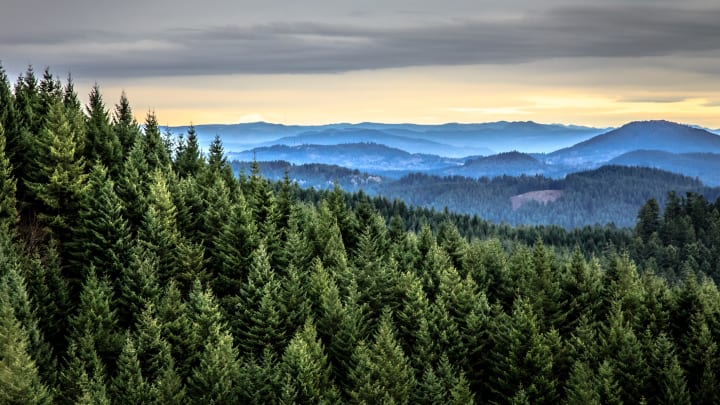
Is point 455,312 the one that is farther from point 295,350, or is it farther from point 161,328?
point 161,328

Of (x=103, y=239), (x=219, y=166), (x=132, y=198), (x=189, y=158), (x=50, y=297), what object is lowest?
(x=50, y=297)

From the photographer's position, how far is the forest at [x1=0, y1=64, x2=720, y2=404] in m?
43.7

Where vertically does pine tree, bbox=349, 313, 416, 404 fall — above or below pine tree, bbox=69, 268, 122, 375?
below

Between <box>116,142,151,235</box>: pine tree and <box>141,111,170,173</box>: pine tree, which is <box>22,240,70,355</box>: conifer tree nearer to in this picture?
<box>116,142,151,235</box>: pine tree

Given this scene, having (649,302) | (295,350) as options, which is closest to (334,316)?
(295,350)

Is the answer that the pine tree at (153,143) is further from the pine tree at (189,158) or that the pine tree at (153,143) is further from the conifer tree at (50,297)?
the conifer tree at (50,297)

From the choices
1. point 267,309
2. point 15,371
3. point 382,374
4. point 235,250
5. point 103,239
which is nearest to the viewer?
point 15,371

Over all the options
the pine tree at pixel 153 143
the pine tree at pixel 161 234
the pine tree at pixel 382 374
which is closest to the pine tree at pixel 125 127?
the pine tree at pixel 153 143

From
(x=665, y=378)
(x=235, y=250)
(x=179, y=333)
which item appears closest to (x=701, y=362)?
(x=665, y=378)

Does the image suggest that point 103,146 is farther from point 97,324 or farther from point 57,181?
point 97,324

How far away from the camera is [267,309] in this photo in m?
48.7

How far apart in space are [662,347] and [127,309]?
138ft

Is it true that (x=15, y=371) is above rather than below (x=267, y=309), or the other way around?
below

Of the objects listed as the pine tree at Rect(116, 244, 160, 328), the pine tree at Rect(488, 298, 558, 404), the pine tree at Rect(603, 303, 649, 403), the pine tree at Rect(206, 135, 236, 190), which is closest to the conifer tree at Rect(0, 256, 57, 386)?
the pine tree at Rect(116, 244, 160, 328)
